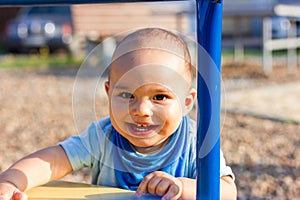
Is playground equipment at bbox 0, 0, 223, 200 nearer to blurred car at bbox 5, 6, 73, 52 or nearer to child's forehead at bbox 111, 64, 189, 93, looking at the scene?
child's forehead at bbox 111, 64, 189, 93

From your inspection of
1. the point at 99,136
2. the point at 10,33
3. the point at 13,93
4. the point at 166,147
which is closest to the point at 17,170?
the point at 99,136

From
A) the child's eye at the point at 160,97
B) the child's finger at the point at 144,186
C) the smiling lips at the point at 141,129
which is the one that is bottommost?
the child's finger at the point at 144,186

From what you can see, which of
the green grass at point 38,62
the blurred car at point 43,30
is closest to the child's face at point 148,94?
the green grass at point 38,62

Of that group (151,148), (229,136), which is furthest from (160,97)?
(229,136)

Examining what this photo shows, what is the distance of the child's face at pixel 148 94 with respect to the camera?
1.23 metres

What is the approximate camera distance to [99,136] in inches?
57.9

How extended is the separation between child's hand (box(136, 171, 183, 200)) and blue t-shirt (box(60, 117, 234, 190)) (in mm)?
148

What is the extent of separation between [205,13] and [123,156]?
0.49 metres

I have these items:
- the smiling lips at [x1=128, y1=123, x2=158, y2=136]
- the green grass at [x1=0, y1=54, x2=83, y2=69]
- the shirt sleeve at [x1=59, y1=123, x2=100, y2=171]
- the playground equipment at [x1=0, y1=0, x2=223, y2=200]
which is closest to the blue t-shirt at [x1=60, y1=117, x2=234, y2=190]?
the shirt sleeve at [x1=59, y1=123, x2=100, y2=171]

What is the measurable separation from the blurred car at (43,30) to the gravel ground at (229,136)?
16.2 feet

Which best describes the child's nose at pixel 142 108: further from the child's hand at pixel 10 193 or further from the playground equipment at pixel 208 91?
the child's hand at pixel 10 193

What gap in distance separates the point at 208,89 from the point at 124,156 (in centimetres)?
42

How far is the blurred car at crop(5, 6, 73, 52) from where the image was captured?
12508mm

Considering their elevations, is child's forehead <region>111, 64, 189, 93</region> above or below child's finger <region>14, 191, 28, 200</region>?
above
